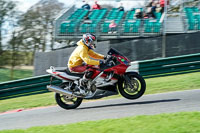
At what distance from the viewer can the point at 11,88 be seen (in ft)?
36.5

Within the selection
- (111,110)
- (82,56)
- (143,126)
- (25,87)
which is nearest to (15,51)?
(25,87)

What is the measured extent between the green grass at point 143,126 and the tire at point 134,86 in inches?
67.2

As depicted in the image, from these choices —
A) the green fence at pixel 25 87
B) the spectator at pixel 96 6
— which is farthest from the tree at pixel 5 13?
the green fence at pixel 25 87

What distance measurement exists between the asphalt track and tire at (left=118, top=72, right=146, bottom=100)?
0.73ft

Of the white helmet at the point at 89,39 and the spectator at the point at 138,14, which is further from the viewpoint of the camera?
the spectator at the point at 138,14

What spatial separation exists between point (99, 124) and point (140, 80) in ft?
6.86

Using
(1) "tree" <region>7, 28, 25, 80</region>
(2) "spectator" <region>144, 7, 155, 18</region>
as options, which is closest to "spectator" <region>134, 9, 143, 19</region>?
(2) "spectator" <region>144, 7, 155, 18</region>

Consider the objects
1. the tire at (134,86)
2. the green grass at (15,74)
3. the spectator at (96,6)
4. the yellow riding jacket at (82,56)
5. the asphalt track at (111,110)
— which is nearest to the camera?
the asphalt track at (111,110)

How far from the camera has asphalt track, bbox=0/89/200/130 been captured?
19.7 feet

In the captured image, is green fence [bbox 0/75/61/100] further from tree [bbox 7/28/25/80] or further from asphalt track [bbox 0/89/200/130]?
tree [bbox 7/28/25/80]

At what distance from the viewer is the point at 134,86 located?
22.4 ft

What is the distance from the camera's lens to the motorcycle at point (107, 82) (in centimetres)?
683

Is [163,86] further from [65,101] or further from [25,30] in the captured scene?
[25,30]

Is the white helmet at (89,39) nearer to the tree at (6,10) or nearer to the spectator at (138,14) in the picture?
the spectator at (138,14)
